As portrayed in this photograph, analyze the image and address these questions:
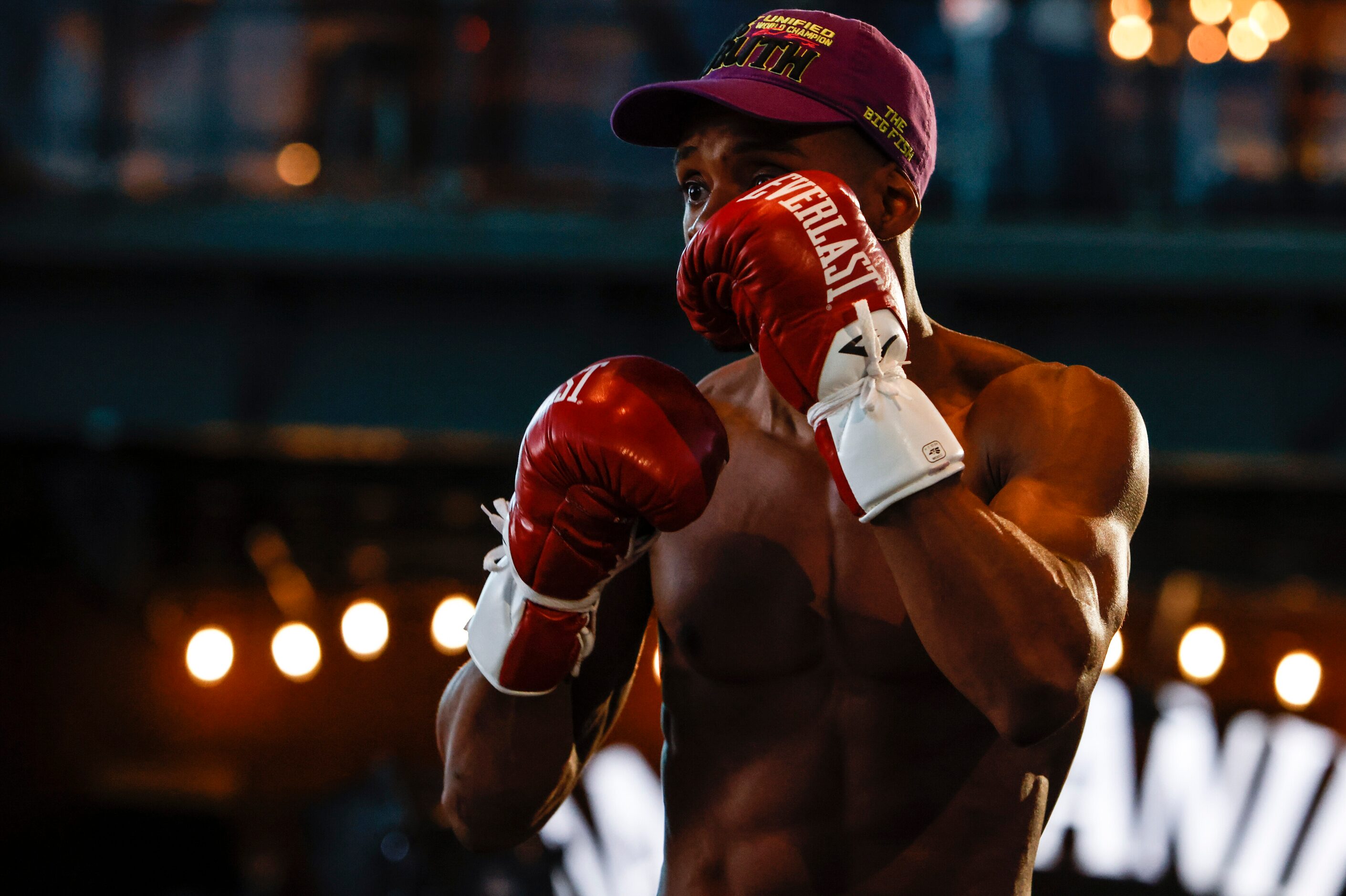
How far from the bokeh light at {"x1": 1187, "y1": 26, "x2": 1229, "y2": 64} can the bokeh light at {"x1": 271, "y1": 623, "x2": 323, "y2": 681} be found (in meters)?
6.11

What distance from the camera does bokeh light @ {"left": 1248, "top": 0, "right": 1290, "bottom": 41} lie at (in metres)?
5.32

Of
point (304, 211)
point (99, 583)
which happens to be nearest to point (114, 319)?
point (304, 211)

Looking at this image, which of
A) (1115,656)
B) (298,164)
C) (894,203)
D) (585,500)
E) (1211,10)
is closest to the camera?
(585,500)

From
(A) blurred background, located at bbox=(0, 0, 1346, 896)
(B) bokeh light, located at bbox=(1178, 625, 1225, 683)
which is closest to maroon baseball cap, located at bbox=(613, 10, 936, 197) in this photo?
(A) blurred background, located at bbox=(0, 0, 1346, 896)

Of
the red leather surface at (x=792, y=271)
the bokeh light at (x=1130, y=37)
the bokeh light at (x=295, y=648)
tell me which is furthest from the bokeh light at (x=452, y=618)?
the red leather surface at (x=792, y=271)

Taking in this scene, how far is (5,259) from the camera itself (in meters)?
5.59

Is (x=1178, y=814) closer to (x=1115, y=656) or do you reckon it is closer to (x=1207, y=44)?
(x=1115, y=656)

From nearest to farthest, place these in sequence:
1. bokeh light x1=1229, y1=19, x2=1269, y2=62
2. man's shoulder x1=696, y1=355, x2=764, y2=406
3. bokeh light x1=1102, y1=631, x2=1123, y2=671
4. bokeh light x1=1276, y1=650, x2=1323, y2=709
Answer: man's shoulder x1=696, y1=355, x2=764, y2=406, bokeh light x1=1229, y1=19, x2=1269, y2=62, bokeh light x1=1102, y1=631, x2=1123, y2=671, bokeh light x1=1276, y1=650, x2=1323, y2=709

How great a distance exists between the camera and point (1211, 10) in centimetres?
529

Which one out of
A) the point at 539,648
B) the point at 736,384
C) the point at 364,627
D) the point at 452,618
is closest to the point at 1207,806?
the point at 452,618

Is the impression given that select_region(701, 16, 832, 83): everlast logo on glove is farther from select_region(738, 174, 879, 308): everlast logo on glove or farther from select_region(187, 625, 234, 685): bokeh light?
→ select_region(187, 625, 234, 685): bokeh light

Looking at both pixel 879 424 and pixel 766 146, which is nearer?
pixel 879 424

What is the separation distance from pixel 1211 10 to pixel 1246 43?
0.19m

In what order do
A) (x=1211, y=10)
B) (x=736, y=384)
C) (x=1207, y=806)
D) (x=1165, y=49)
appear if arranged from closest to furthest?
(x=736, y=384) < (x=1165, y=49) < (x=1211, y=10) < (x=1207, y=806)
